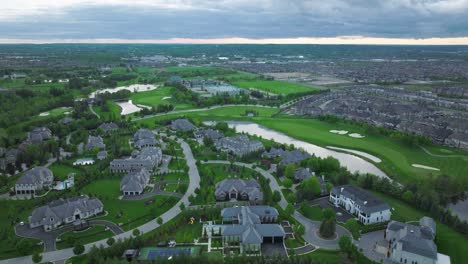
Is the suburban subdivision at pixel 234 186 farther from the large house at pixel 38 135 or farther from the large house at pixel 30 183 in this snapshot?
the large house at pixel 38 135

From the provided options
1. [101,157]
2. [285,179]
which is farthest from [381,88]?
[101,157]

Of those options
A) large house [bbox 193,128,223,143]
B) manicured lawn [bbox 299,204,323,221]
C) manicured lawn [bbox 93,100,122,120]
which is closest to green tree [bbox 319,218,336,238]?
manicured lawn [bbox 299,204,323,221]

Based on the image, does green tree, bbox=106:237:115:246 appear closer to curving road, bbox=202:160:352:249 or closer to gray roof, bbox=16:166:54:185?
curving road, bbox=202:160:352:249

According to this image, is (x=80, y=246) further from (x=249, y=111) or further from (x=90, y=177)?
(x=249, y=111)

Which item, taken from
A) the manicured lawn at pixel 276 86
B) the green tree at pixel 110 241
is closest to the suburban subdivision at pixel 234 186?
the green tree at pixel 110 241

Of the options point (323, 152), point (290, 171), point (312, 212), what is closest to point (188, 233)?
point (312, 212)

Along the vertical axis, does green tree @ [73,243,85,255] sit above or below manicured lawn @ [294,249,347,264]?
above
